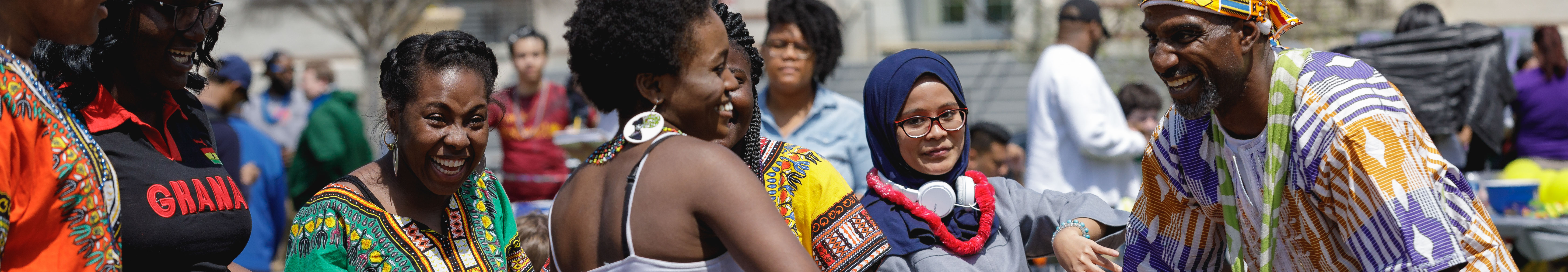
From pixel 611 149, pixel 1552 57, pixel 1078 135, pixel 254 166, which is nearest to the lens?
pixel 611 149

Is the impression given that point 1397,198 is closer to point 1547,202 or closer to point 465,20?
point 1547,202

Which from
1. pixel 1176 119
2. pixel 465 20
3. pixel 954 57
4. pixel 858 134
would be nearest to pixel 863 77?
pixel 954 57

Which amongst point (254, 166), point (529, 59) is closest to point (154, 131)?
point (529, 59)

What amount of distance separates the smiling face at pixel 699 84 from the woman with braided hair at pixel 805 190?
10.2 inches

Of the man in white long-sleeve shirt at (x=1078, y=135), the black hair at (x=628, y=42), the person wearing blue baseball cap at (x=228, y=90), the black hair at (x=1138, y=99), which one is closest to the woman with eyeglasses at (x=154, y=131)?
the black hair at (x=628, y=42)

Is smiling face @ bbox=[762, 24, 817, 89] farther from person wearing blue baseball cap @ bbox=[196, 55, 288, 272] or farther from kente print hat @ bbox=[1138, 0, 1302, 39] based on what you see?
person wearing blue baseball cap @ bbox=[196, 55, 288, 272]

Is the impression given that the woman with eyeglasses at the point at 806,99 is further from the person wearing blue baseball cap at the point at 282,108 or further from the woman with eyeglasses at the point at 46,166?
the person wearing blue baseball cap at the point at 282,108

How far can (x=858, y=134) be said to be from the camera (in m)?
4.33

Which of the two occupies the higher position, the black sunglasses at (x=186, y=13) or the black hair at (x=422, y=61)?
the black sunglasses at (x=186, y=13)

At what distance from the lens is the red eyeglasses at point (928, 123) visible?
295cm

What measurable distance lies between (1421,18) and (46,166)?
20.8 ft

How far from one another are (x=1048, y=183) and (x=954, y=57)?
10.2 meters

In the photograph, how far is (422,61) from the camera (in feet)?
8.32

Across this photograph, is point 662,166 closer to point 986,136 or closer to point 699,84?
point 699,84
